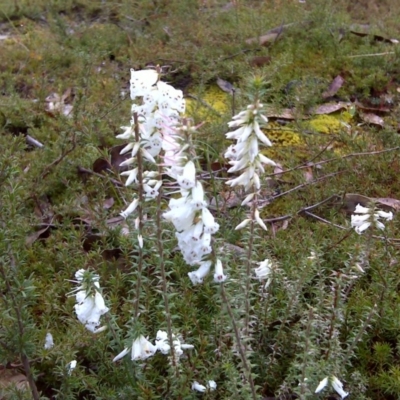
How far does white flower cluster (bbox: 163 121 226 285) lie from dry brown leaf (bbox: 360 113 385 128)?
384cm

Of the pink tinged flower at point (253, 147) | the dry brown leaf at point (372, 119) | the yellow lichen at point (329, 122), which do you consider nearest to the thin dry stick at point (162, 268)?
the pink tinged flower at point (253, 147)

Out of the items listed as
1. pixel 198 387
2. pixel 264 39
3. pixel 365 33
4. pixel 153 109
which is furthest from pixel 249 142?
pixel 365 33

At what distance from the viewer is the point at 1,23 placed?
9602mm

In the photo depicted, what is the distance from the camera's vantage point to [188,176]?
6.37 ft

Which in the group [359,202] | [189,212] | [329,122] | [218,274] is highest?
[189,212]

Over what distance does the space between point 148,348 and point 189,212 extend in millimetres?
795

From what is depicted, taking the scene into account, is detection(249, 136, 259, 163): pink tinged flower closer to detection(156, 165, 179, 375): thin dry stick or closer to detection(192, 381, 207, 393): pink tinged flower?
detection(156, 165, 179, 375): thin dry stick

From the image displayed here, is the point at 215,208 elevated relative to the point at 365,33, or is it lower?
elevated

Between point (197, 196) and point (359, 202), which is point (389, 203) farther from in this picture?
point (197, 196)

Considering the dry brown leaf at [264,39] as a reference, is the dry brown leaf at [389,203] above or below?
above

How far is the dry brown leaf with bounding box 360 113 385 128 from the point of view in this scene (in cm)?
559

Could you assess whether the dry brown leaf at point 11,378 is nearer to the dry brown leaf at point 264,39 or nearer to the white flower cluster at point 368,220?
the white flower cluster at point 368,220

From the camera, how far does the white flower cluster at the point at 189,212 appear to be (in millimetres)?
1979

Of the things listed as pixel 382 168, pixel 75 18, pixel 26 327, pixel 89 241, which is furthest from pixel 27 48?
pixel 26 327
